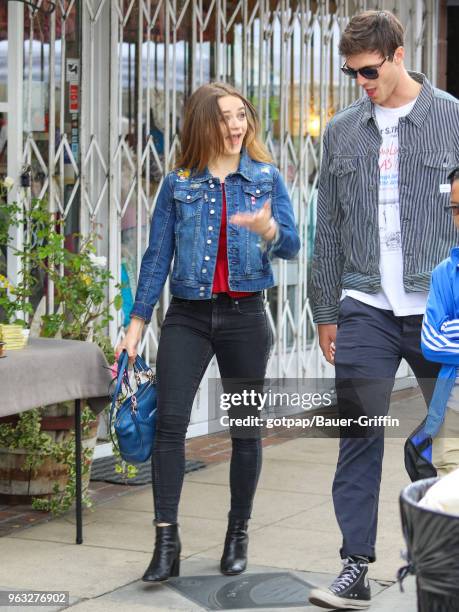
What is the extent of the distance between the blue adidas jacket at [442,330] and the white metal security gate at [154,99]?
10.8ft

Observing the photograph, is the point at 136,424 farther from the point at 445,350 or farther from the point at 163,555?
the point at 445,350

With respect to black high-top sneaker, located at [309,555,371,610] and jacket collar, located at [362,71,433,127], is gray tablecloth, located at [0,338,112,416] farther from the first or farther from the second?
jacket collar, located at [362,71,433,127]

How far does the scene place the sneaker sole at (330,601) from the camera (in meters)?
4.44

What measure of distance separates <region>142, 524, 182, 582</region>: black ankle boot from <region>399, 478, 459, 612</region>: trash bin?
1.91 metres

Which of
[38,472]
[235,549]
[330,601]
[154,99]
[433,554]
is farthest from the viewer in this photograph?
[154,99]

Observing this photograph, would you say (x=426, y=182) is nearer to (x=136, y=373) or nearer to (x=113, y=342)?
(x=136, y=373)

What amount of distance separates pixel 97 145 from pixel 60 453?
6.97 ft

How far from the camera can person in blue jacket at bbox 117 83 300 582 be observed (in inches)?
192

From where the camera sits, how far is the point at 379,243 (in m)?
4.67

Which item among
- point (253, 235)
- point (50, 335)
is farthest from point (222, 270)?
point (50, 335)

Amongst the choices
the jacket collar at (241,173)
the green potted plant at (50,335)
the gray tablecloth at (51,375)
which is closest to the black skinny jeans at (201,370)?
the jacket collar at (241,173)

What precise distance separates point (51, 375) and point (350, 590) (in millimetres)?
1585

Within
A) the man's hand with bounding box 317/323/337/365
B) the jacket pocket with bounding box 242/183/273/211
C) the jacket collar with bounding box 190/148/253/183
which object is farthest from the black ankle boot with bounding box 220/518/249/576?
the jacket collar with bounding box 190/148/253/183

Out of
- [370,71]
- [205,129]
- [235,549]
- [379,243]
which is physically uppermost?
[370,71]
